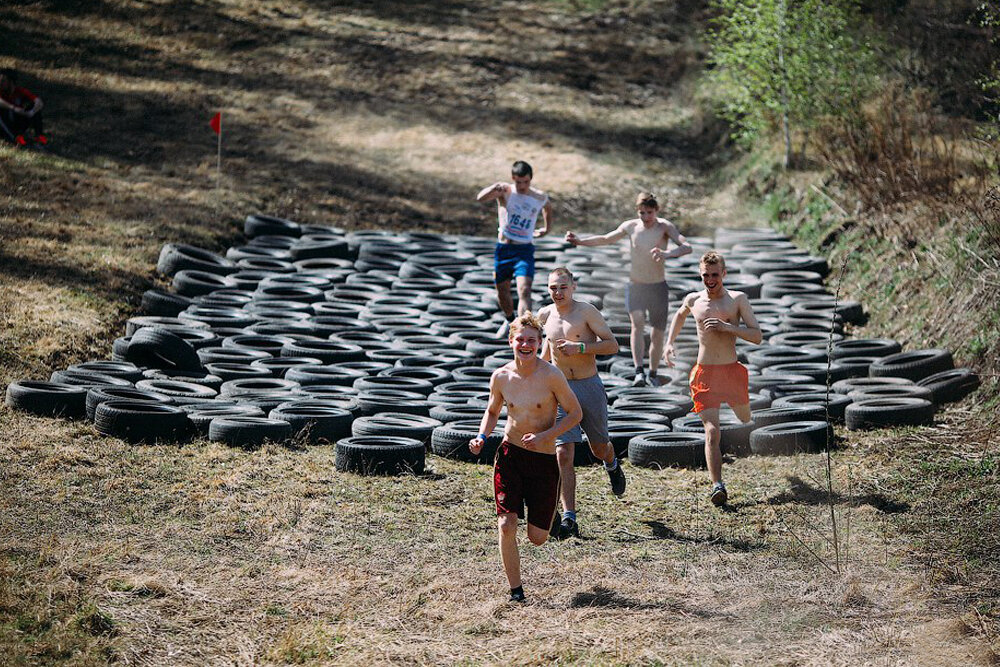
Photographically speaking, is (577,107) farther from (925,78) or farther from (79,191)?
(79,191)

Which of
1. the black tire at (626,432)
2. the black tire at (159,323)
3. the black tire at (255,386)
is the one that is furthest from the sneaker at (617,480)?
the black tire at (159,323)

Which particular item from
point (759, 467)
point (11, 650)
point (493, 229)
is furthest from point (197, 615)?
point (493, 229)

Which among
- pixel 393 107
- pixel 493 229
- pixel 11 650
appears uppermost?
pixel 393 107

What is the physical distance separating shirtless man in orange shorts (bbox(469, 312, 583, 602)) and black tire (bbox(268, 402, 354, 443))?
418cm

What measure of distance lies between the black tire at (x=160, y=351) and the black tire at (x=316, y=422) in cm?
230

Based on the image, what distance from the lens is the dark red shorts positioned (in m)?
8.10

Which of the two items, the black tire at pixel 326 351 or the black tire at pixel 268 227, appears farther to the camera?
the black tire at pixel 268 227

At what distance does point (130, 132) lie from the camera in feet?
90.6

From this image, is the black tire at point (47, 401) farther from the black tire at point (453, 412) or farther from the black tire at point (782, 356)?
the black tire at point (782, 356)

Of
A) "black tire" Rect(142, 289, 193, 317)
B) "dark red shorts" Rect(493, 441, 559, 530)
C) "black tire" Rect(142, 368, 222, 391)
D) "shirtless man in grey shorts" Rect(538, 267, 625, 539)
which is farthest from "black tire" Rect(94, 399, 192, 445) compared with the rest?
"black tire" Rect(142, 289, 193, 317)

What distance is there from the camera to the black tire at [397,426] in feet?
38.8

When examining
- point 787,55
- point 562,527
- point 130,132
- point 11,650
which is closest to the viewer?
point 11,650

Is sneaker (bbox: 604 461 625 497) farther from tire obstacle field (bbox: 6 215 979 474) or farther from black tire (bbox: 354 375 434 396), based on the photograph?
black tire (bbox: 354 375 434 396)

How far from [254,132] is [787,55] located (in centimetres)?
1278
